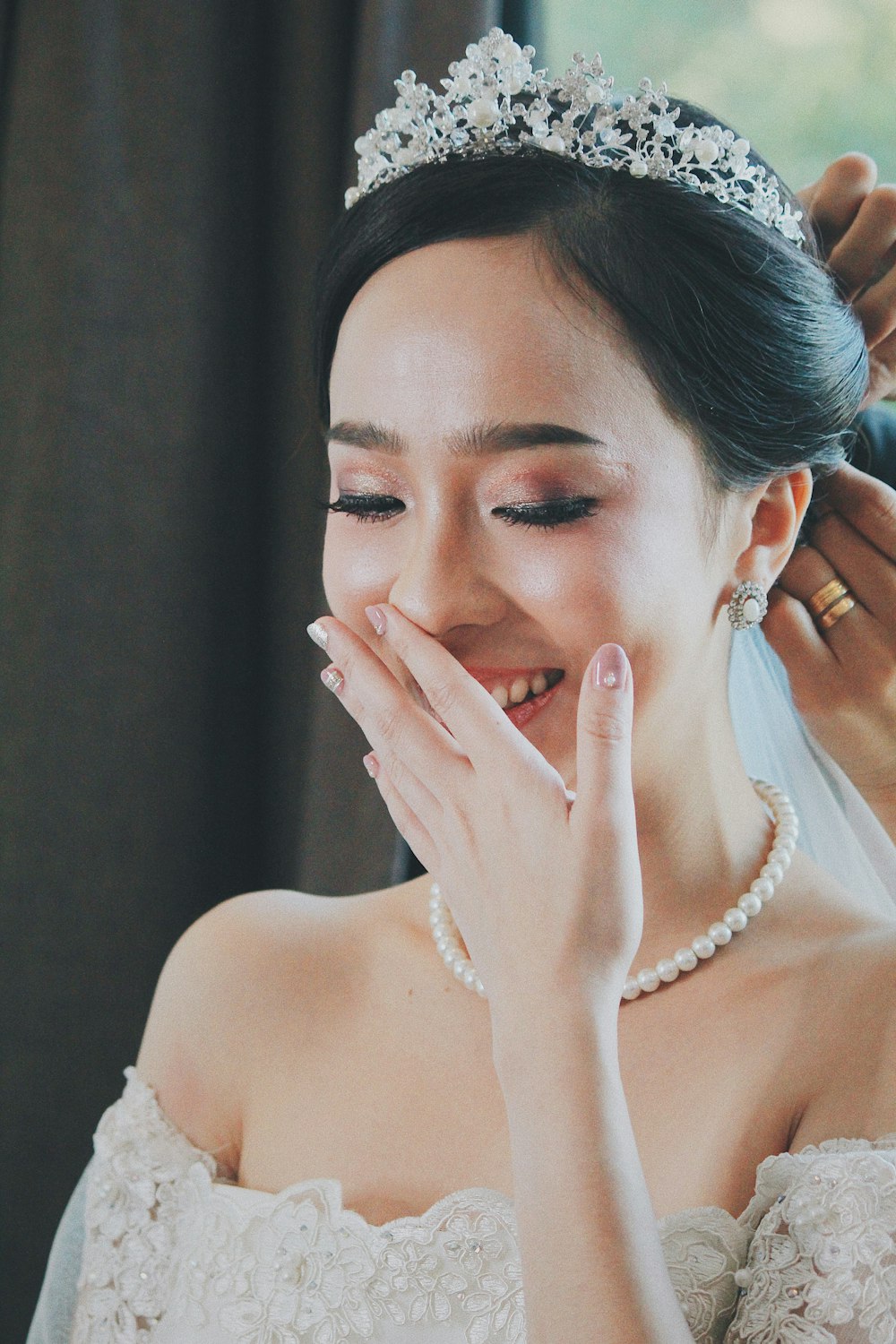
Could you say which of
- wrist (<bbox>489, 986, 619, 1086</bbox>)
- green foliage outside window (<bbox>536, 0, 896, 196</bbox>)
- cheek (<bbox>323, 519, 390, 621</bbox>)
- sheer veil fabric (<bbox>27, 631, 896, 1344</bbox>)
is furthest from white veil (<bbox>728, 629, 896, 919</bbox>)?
green foliage outside window (<bbox>536, 0, 896, 196</bbox>)

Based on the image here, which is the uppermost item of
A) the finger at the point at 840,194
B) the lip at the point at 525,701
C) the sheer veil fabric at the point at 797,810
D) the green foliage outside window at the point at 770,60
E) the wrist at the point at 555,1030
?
the green foliage outside window at the point at 770,60

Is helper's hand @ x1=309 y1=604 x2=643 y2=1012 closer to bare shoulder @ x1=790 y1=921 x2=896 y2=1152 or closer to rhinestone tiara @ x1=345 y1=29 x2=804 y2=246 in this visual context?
bare shoulder @ x1=790 y1=921 x2=896 y2=1152

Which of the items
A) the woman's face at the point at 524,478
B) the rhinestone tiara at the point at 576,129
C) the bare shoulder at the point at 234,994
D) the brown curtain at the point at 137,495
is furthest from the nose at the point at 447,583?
the brown curtain at the point at 137,495

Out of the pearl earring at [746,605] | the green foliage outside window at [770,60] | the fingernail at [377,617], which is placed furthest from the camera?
the green foliage outside window at [770,60]

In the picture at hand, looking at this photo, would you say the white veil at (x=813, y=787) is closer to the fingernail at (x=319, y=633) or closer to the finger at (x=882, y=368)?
the finger at (x=882, y=368)

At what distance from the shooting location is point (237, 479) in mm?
2031

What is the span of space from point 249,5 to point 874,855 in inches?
60.5

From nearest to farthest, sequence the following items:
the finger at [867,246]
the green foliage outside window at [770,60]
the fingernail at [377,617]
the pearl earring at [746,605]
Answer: the fingernail at [377,617] < the pearl earring at [746,605] < the finger at [867,246] < the green foliage outside window at [770,60]

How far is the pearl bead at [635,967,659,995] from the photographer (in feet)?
4.21

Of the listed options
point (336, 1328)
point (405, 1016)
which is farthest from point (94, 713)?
point (336, 1328)

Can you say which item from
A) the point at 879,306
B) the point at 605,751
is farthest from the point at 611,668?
the point at 879,306

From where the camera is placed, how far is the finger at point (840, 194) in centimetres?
138

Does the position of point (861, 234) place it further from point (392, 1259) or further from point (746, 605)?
point (392, 1259)

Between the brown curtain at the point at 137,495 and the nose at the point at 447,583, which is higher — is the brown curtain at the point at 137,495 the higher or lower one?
the higher one
